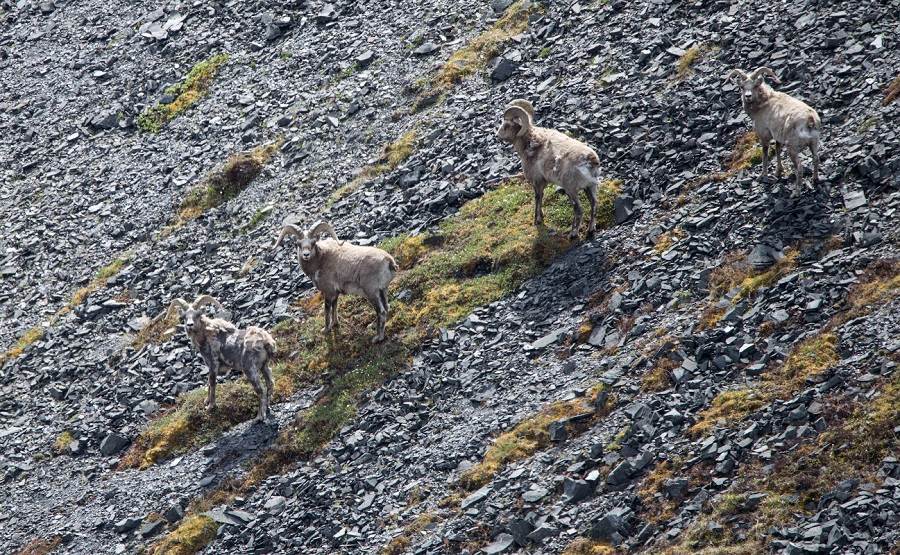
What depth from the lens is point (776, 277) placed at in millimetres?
17141

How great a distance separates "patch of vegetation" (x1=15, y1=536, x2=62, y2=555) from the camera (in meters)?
18.2

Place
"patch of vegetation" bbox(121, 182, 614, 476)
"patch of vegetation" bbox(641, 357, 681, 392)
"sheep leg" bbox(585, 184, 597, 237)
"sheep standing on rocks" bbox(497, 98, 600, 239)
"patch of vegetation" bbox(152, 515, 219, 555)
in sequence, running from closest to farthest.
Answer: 1. "patch of vegetation" bbox(641, 357, 681, 392)
2. "patch of vegetation" bbox(152, 515, 219, 555)
3. "patch of vegetation" bbox(121, 182, 614, 476)
4. "sheep standing on rocks" bbox(497, 98, 600, 239)
5. "sheep leg" bbox(585, 184, 597, 237)

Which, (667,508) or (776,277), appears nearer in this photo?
(667,508)

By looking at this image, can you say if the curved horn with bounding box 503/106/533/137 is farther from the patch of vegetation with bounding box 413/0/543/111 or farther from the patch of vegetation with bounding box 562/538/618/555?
the patch of vegetation with bounding box 562/538/618/555

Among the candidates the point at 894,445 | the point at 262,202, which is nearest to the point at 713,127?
the point at 894,445

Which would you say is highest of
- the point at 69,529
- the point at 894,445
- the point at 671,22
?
the point at 671,22

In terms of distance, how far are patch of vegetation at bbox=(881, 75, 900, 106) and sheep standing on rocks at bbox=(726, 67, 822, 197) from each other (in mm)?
2112

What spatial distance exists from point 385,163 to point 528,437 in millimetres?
12191

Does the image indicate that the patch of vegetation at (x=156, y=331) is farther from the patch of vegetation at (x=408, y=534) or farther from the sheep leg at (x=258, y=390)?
the patch of vegetation at (x=408, y=534)

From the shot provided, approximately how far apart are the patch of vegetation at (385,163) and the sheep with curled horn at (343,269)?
15.8ft

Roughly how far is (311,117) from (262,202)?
4.14 meters

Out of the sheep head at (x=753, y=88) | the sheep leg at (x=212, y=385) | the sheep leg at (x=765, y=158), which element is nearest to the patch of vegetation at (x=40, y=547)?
the sheep leg at (x=212, y=385)

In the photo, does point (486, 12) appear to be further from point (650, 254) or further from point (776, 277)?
point (776, 277)

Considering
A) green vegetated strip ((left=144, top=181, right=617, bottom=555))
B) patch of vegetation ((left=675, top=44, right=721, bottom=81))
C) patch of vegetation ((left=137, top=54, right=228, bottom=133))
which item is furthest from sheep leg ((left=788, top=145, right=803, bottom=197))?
patch of vegetation ((left=137, top=54, right=228, bottom=133))
